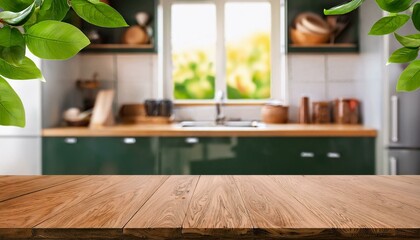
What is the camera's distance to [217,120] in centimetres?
383

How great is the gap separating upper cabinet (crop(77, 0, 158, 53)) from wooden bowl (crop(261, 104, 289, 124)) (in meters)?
1.03

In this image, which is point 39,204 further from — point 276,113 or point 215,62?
point 215,62

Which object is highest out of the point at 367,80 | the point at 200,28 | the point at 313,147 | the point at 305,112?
the point at 200,28

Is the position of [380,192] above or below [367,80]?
below

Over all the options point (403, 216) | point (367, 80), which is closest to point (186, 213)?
point (403, 216)

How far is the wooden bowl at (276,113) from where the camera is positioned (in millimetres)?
3707

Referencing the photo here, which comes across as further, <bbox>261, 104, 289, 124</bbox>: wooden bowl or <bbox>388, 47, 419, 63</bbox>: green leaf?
<bbox>261, 104, 289, 124</bbox>: wooden bowl

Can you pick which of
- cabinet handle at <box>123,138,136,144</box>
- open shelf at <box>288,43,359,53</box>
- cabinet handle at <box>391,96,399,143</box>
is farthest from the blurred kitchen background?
cabinet handle at <box>123,138,136,144</box>

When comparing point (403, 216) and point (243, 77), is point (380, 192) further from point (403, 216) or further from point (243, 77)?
point (243, 77)

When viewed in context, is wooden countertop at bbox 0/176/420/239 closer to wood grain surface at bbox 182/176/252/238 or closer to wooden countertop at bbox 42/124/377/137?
wood grain surface at bbox 182/176/252/238

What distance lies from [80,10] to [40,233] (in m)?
0.39

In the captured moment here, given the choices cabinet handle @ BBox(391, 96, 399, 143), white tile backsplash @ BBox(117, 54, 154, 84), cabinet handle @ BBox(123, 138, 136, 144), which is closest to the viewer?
cabinet handle @ BBox(391, 96, 399, 143)

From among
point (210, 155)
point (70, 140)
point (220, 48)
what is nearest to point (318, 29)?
point (220, 48)

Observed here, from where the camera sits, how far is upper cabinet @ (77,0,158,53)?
3.74m
